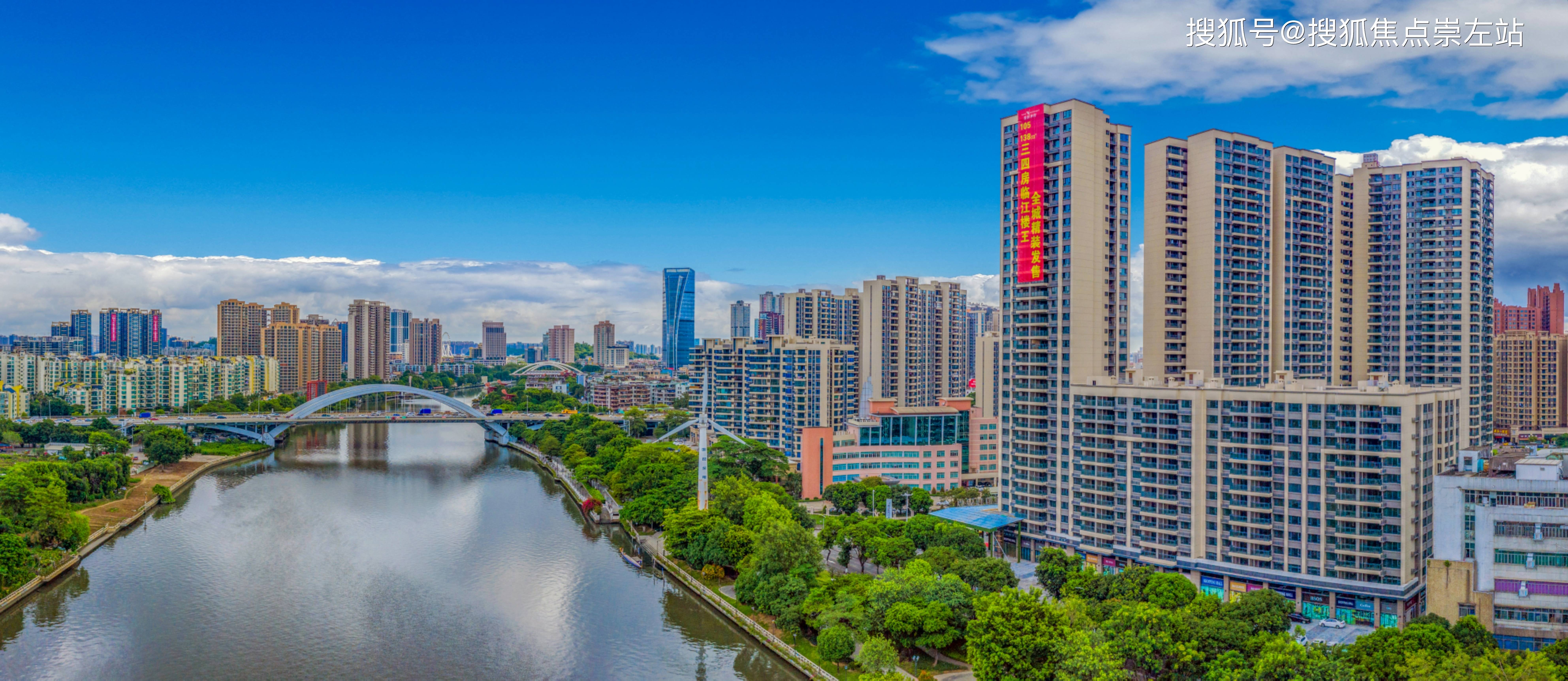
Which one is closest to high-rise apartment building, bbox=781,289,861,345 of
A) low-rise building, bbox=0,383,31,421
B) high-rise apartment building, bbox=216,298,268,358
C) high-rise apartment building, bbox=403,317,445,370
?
low-rise building, bbox=0,383,31,421

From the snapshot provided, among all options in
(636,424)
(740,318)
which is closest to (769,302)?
(740,318)

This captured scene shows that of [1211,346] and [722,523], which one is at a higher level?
[1211,346]

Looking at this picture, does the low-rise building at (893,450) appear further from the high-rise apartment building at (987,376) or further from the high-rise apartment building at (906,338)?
the high-rise apartment building at (906,338)

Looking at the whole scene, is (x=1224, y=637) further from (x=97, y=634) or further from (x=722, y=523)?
(x=97, y=634)

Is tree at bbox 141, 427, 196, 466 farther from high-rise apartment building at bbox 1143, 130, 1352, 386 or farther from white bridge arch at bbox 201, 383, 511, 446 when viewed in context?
high-rise apartment building at bbox 1143, 130, 1352, 386

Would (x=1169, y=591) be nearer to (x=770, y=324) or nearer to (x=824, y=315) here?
(x=824, y=315)

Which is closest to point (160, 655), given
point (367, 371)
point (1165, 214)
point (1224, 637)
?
point (1224, 637)
